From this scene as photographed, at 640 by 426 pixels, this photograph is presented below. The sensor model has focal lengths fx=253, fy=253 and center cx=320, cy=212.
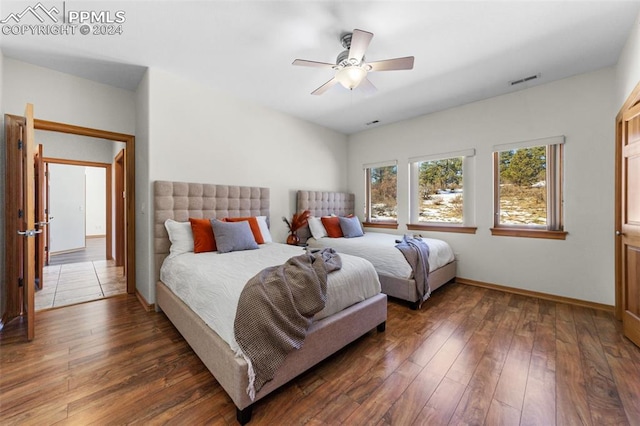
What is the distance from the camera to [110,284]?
147 inches

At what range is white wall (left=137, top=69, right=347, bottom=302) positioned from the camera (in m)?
2.90

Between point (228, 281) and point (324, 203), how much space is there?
317 cm

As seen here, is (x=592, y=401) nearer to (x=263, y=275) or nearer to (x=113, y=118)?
(x=263, y=275)

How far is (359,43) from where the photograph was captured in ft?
6.57

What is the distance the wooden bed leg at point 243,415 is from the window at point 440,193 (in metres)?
3.68

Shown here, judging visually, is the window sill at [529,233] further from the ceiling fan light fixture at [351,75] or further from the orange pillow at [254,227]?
the orange pillow at [254,227]

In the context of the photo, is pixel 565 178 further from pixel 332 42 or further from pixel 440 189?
pixel 332 42

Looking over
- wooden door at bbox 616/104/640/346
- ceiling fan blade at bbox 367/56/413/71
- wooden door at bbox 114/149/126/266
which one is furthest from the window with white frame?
wooden door at bbox 114/149/126/266

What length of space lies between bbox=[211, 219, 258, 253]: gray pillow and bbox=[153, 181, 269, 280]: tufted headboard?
485 millimetres

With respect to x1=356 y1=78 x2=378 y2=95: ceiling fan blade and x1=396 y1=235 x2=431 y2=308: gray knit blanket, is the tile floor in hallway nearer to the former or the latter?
x1=396 y1=235 x2=431 y2=308: gray knit blanket

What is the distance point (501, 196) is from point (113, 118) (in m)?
5.32

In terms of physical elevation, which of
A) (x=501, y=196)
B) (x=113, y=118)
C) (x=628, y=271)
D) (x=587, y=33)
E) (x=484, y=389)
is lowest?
(x=484, y=389)

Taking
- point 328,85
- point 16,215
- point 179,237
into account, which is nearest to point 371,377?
point 179,237

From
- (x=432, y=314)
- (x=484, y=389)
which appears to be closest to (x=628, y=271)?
(x=432, y=314)
